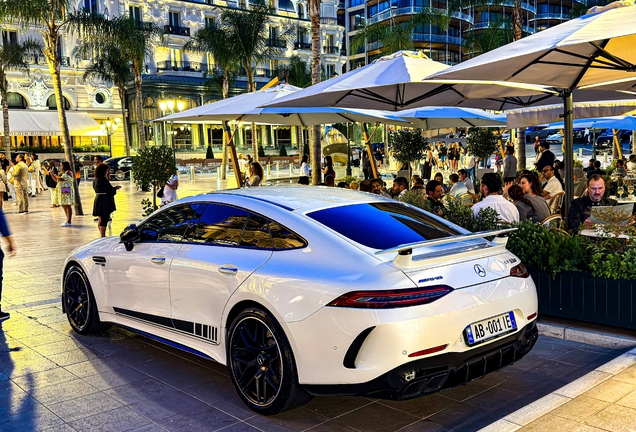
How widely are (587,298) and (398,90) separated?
5636 mm

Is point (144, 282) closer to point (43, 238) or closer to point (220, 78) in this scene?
point (43, 238)

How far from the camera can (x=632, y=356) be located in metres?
5.15

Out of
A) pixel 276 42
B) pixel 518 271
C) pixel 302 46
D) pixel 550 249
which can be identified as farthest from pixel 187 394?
pixel 302 46

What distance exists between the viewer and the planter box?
5785 millimetres

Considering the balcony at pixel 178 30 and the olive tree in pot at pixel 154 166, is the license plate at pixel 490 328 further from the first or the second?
the balcony at pixel 178 30

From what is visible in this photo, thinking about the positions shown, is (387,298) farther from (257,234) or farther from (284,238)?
(257,234)

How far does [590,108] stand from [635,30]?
9524 mm

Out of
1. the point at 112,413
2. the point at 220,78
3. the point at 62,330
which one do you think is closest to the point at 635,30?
the point at 112,413

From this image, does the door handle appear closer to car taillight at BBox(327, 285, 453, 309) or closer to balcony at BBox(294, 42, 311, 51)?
car taillight at BBox(327, 285, 453, 309)

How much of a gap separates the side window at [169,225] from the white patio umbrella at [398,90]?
387 centimetres

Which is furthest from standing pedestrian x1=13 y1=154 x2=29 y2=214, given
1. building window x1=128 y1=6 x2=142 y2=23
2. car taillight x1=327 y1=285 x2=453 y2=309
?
building window x1=128 y1=6 x2=142 y2=23

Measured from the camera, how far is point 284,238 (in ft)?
15.0

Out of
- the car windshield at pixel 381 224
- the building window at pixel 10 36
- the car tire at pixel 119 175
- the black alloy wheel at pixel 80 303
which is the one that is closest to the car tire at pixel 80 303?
the black alloy wheel at pixel 80 303

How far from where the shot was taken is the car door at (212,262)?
4.67 meters
